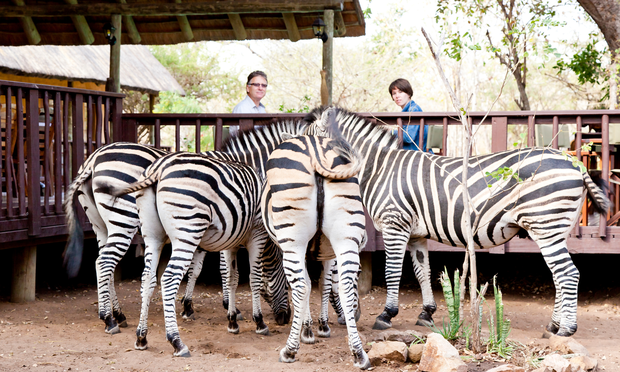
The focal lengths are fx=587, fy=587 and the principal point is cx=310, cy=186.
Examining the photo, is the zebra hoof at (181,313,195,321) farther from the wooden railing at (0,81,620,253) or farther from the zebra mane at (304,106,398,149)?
the zebra mane at (304,106,398,149)

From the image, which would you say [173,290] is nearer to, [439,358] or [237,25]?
[439,358]

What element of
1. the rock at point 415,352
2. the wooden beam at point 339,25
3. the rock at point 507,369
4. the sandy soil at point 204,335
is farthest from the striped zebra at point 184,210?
the wooden beam at point 339,25

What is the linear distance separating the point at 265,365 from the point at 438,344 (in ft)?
3.83

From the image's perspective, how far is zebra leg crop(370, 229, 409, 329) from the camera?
16.3ft

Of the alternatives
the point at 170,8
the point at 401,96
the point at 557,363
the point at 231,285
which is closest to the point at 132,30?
the point at 170,8

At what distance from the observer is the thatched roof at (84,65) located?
12.2m

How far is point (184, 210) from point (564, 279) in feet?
9.75

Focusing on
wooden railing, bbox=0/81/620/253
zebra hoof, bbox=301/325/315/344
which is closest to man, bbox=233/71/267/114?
wooden railing, bbox=0/81/620/253

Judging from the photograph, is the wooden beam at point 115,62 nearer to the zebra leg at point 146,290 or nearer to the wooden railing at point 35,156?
the wooden railing at point 35,156

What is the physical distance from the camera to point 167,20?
353 inches

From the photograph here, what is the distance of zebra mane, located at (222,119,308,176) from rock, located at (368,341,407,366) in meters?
1.94

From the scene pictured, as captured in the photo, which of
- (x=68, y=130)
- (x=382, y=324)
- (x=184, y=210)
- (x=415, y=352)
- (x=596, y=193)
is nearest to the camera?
(x=415, y=352)

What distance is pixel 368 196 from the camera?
5199 millimetres

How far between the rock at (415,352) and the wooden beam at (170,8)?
15.8 feet
